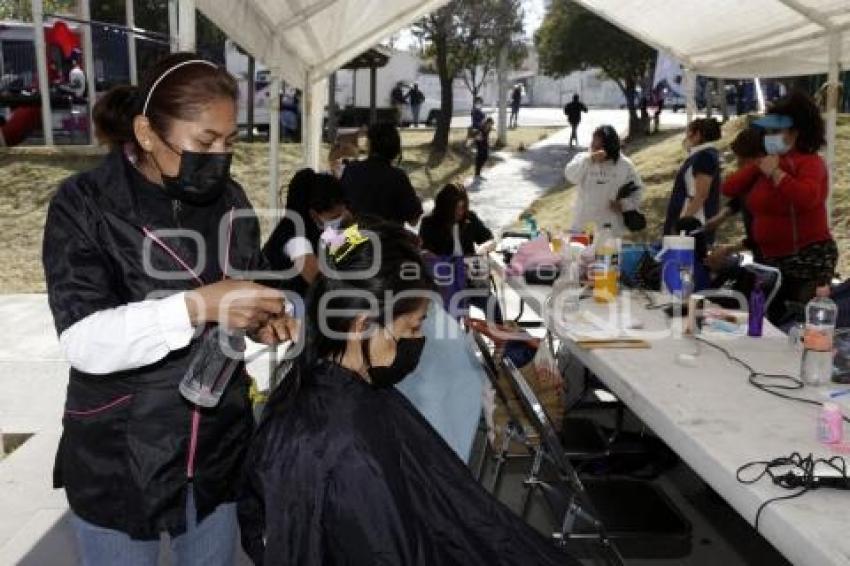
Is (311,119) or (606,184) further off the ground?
(311,119)

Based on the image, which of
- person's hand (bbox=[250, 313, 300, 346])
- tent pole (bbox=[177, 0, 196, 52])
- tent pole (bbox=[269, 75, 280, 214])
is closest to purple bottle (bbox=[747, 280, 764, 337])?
person's hand (bbox=[250, 313, 300, 346])

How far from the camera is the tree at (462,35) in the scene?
807 inches

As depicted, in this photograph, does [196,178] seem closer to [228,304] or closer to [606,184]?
[228,304]

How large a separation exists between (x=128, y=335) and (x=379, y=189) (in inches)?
152

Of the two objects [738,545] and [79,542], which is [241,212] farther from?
[738,545]

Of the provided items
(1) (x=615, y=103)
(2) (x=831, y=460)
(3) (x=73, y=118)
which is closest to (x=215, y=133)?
(2) (x=831, y=460)

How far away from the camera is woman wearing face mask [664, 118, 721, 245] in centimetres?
620

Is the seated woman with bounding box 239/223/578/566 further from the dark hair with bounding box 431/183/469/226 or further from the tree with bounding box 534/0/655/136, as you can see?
the tree with bounding box 534/0/655/136

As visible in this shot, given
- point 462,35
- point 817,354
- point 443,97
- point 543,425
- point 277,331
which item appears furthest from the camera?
point 462,35

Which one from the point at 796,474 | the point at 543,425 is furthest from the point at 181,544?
the point at 796,474

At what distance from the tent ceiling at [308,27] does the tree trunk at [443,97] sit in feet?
43.7

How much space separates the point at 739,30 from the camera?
257 inches

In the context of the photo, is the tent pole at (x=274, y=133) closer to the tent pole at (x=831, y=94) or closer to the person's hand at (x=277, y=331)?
the tent pole at (x=831, y=94)

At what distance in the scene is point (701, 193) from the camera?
6.18 meters
